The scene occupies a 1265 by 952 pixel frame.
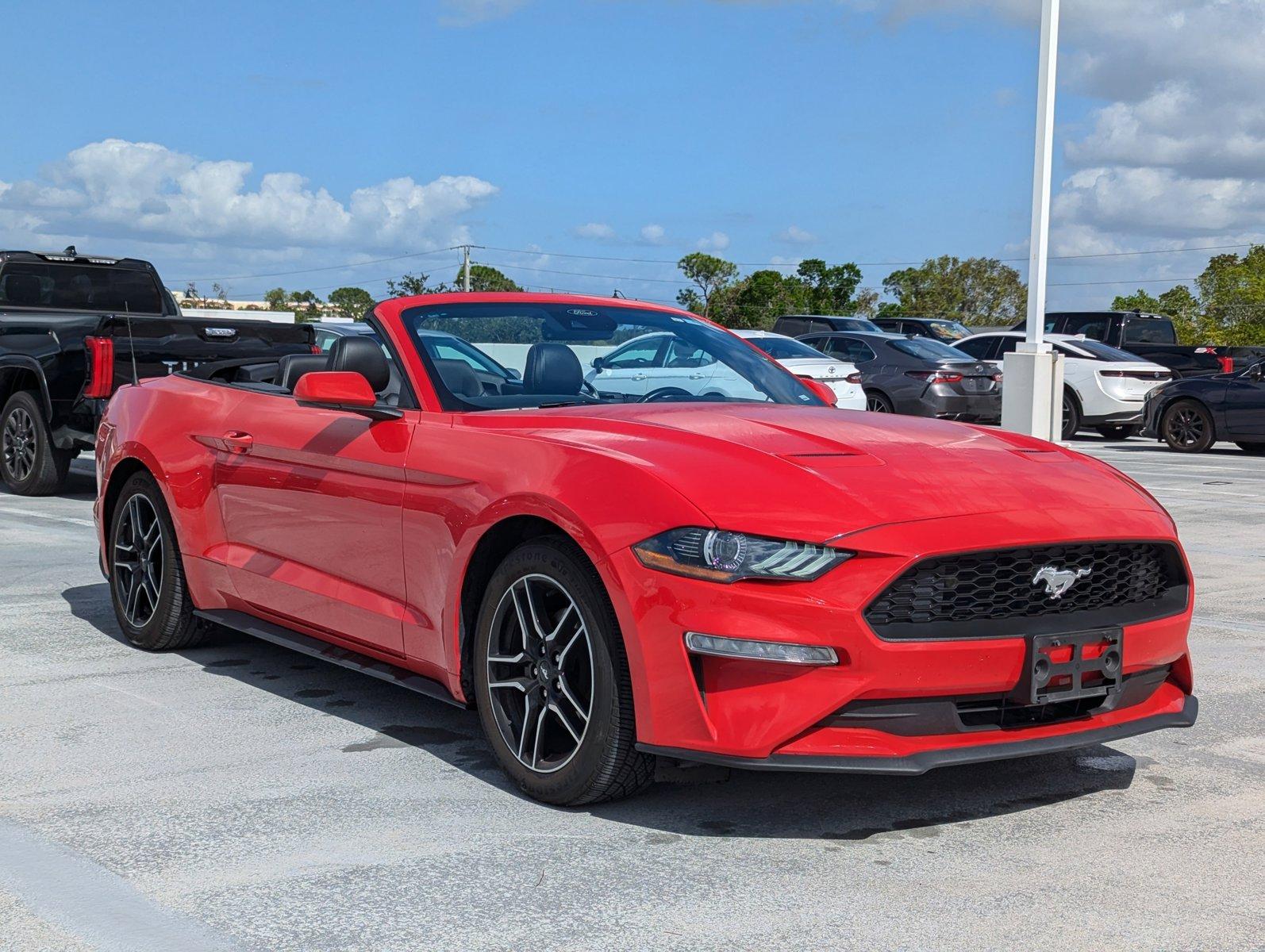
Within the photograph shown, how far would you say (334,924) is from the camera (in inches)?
129

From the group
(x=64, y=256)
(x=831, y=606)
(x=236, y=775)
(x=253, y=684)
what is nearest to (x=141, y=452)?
(x=253, y=684)

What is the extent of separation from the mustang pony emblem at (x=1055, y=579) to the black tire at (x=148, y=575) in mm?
3639

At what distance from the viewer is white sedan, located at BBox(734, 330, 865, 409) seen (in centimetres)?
1686

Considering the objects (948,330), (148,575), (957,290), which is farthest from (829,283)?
(148,575)

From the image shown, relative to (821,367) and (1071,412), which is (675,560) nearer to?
(821,367)

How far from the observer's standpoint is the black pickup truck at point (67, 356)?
1083 centimetres

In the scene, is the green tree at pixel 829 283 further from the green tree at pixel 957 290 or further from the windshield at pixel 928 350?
the windshield at pixel 928 350

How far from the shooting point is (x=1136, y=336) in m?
24.8

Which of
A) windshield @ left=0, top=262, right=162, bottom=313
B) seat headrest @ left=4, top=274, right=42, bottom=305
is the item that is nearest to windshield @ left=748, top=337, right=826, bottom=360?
windshield @ left=0, top=262, right=162, bottom=313

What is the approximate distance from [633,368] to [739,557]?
6.07 feet

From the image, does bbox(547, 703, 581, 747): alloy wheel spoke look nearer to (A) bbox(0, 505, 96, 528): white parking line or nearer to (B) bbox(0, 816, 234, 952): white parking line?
(B) bbox(0, 816, 234, 952): white parking line

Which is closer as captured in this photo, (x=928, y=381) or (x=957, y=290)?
(x=928, y=381)

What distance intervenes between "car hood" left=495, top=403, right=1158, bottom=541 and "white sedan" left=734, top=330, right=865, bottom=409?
39.0 feet

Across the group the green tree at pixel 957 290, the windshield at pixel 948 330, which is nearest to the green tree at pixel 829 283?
the green tree at pixel 957 290
